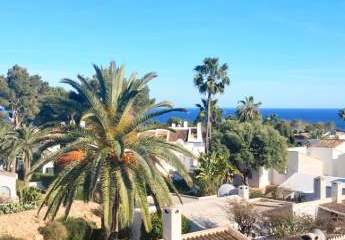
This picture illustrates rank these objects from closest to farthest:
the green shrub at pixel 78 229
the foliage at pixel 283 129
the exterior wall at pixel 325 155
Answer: the green shrub at pixel 78 229 → the exterior wall at pixel 325 155 → the foliage at pixel 283 129

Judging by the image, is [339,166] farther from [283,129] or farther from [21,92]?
[21,92]

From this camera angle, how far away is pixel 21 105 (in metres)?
85.3

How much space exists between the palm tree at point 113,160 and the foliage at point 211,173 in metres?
24.0

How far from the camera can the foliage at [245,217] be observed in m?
24.5

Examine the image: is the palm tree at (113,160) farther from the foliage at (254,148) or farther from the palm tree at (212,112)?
the palm tree at (212,112)

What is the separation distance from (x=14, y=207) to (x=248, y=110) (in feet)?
134

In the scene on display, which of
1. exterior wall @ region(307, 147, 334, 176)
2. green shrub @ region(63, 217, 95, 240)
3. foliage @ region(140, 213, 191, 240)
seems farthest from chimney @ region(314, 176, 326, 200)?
exterior wall @ region(307, 147, 334, 176)

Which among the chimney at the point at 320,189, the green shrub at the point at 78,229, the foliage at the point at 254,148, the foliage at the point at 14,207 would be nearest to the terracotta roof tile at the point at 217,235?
the green shrub at the point at 78,229

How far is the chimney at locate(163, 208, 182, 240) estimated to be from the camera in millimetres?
17281

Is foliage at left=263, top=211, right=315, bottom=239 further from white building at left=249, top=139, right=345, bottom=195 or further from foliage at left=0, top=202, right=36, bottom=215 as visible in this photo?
white building at left=249, top=139, right=345, bottom=195

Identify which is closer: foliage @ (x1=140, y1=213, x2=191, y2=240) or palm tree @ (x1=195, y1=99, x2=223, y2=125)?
foliage @ (x1=140, y1=213, x2=191, y2=240)

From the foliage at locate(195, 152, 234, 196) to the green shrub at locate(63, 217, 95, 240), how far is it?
16.8m

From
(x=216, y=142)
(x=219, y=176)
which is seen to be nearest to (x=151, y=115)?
(x=219, y=176)

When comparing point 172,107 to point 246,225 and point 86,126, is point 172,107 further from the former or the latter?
point 246,225
